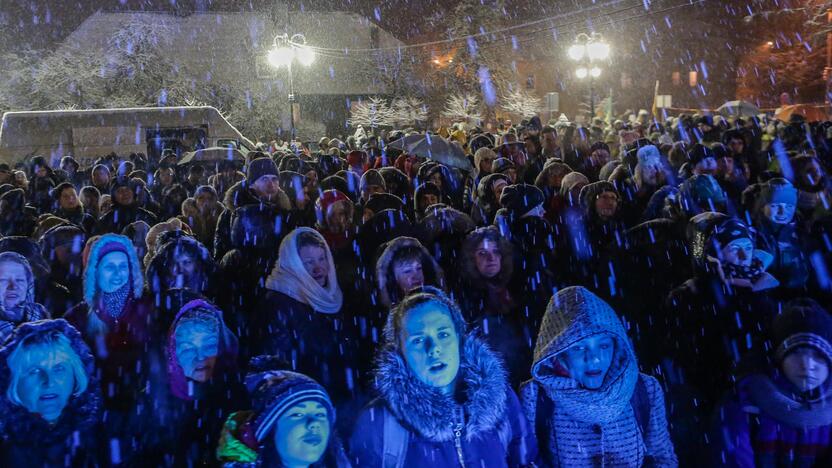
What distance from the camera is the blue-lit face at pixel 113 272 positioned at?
12.9ft

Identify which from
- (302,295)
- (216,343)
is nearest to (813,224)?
(302,295)

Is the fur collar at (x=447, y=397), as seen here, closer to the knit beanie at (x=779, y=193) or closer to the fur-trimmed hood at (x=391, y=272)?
the fur-trimmed hood at (x=391, y=272)

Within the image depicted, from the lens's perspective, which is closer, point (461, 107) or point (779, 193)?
point (779, 193)

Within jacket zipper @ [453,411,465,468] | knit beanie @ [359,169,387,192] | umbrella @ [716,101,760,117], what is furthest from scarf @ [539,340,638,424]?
umbrella @ [716,101,760,117]

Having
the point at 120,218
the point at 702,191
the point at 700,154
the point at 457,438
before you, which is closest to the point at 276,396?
the point at 457,438

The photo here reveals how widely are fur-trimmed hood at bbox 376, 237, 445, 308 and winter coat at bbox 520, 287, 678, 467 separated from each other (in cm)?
124

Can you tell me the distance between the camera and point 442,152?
10.8 meters

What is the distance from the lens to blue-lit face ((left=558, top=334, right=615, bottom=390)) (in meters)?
3.01

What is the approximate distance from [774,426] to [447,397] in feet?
5.12

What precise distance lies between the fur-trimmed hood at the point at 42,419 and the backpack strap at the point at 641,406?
236 centimetres

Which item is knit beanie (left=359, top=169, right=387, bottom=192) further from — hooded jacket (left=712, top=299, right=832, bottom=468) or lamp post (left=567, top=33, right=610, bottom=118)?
lamp post (left=567, top=33, right=610, bottom=118)

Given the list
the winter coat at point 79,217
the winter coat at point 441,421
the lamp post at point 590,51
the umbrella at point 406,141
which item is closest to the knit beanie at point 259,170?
the winter coat at point 79,217

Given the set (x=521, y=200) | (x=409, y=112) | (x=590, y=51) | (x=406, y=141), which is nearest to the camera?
(x=521, y=200)

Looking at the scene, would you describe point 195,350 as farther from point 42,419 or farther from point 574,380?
point 574,380
